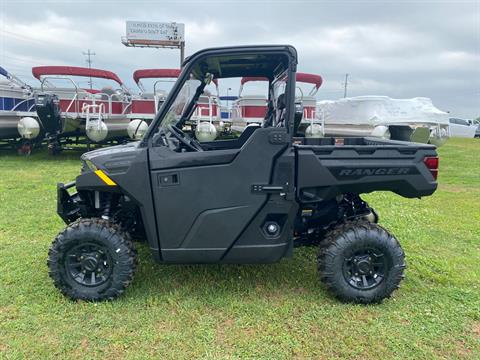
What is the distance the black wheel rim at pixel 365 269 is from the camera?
2949 millimetres

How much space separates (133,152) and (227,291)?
1.38 metres

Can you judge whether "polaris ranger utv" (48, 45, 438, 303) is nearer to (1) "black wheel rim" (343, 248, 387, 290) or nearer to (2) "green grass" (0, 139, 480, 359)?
(1) "black wheel rim" (343, 248, 387, 290)

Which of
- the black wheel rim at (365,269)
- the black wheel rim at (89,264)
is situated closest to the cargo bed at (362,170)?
the black wheel rim at (365,269)

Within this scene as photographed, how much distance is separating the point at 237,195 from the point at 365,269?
3.98 feet

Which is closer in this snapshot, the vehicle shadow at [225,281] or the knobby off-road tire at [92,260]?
the knobby off-road tire at [92,260]

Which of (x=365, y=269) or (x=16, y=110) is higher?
(x=16, y=110)

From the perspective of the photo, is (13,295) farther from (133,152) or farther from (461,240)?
(461,240)

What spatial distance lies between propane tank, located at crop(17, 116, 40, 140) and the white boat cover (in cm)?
753

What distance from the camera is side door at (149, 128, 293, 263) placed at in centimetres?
275

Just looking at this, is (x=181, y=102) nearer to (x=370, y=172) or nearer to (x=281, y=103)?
(x=281, y=103)

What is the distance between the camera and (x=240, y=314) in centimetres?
278

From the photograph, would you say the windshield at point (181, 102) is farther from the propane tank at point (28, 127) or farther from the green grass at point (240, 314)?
the propane tank at point (28, 127)

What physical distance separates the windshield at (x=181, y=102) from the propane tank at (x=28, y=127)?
24.8 ft

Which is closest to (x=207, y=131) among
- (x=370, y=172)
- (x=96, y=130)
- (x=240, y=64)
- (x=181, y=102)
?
(x=96, y=130)
